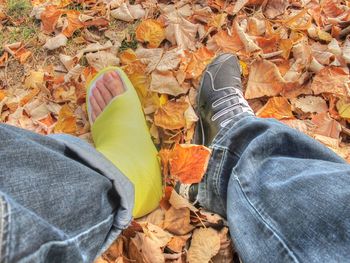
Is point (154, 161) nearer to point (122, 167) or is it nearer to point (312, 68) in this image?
point (122, 167)

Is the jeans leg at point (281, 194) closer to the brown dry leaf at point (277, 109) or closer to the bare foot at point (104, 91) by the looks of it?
the brown dry leaf at point (277, 109)

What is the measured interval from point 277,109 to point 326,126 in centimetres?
14

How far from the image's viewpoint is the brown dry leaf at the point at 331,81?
45.1 inches

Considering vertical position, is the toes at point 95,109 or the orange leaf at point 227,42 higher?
→ the orange leaf at point 227,42

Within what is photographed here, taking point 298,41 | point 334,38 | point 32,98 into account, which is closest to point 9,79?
point 32,98

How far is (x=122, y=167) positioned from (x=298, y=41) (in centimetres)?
66

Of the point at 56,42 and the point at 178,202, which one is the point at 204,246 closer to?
the point at 178,202

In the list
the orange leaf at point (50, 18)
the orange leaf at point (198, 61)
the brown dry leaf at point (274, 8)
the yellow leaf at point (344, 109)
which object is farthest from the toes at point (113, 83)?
the yellow leaf at point (344, 109)

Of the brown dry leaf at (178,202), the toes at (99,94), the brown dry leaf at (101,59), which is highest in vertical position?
the brown dry leaf at (101,59)

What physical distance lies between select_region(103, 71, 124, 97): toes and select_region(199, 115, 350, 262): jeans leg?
1.39ft

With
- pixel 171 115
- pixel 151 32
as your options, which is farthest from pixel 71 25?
pixel 171 115

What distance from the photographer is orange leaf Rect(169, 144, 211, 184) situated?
39.0 inches

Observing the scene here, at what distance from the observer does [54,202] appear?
0.57 metres

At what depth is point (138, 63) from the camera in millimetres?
1262
